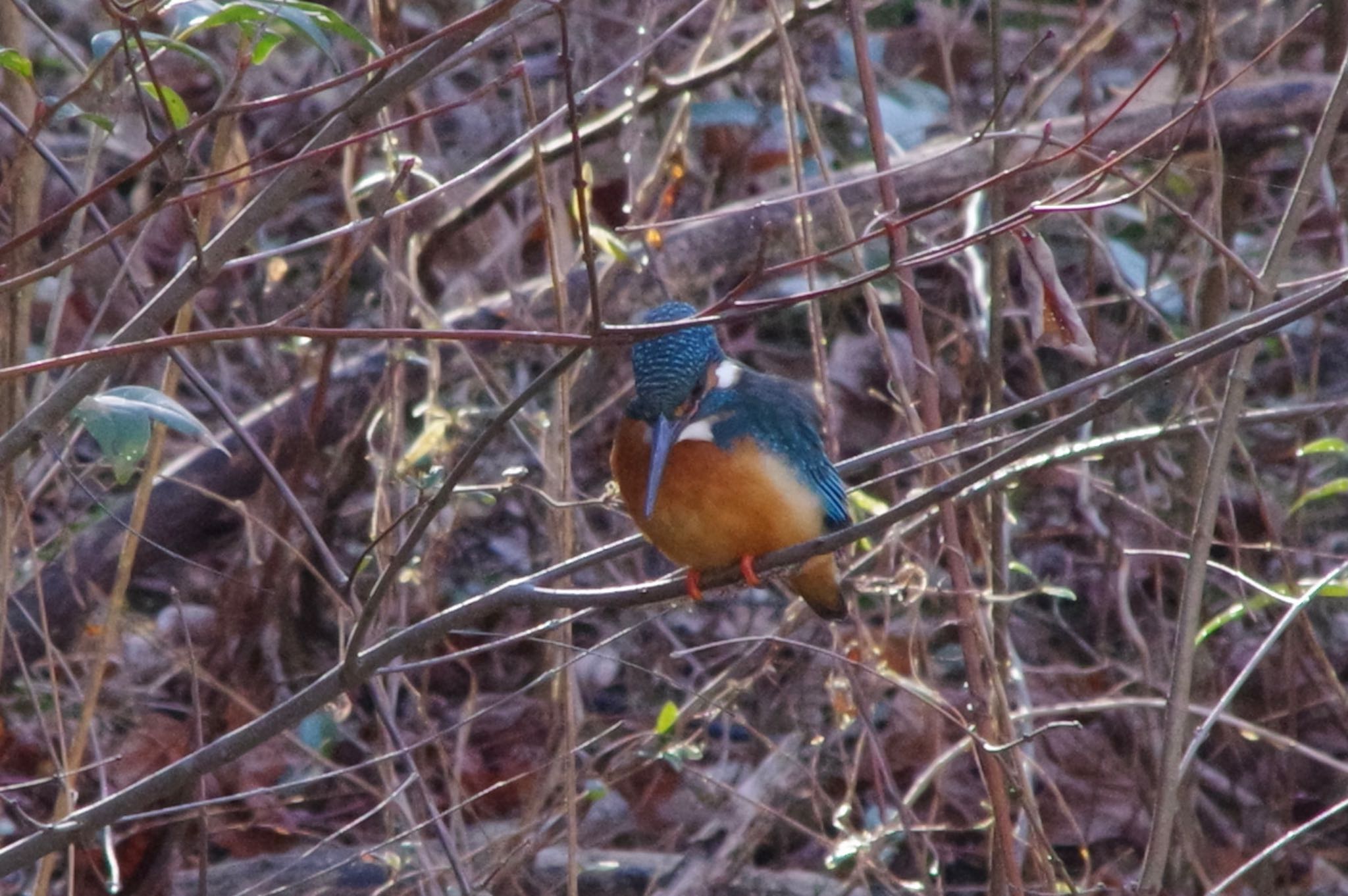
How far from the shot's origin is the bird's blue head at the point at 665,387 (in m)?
2.85

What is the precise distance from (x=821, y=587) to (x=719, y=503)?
472mm

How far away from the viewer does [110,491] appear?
4.86 meters

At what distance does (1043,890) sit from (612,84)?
3.73 metres

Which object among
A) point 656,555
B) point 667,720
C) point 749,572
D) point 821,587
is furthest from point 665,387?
point 656,555

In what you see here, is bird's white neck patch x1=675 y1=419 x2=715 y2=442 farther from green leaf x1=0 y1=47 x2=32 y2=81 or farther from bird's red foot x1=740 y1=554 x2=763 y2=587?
green leaf x1=0 y1=47 x2=32 y2=81

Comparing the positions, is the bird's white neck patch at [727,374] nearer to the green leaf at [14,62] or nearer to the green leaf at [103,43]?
the green leaf at [103,43]

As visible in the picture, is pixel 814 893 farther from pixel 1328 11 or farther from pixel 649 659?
pixel 1328 11

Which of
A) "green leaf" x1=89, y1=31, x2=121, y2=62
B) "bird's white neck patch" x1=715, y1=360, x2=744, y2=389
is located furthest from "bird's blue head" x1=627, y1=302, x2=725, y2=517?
"green leaf" x1=89, y1=31, x2=121, y2=62

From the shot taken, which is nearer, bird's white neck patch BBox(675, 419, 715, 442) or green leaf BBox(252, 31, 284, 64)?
green leaf BBox(252, 31, 284, 64)

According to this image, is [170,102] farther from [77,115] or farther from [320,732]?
[320,732]

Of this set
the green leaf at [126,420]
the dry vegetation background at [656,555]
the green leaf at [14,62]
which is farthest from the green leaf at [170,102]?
the green leaf at [126,420]

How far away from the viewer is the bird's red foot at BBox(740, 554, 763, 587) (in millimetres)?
2805

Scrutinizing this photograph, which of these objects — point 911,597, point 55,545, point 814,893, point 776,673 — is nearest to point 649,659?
point 776,673

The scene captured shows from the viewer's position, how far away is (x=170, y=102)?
209 cm
